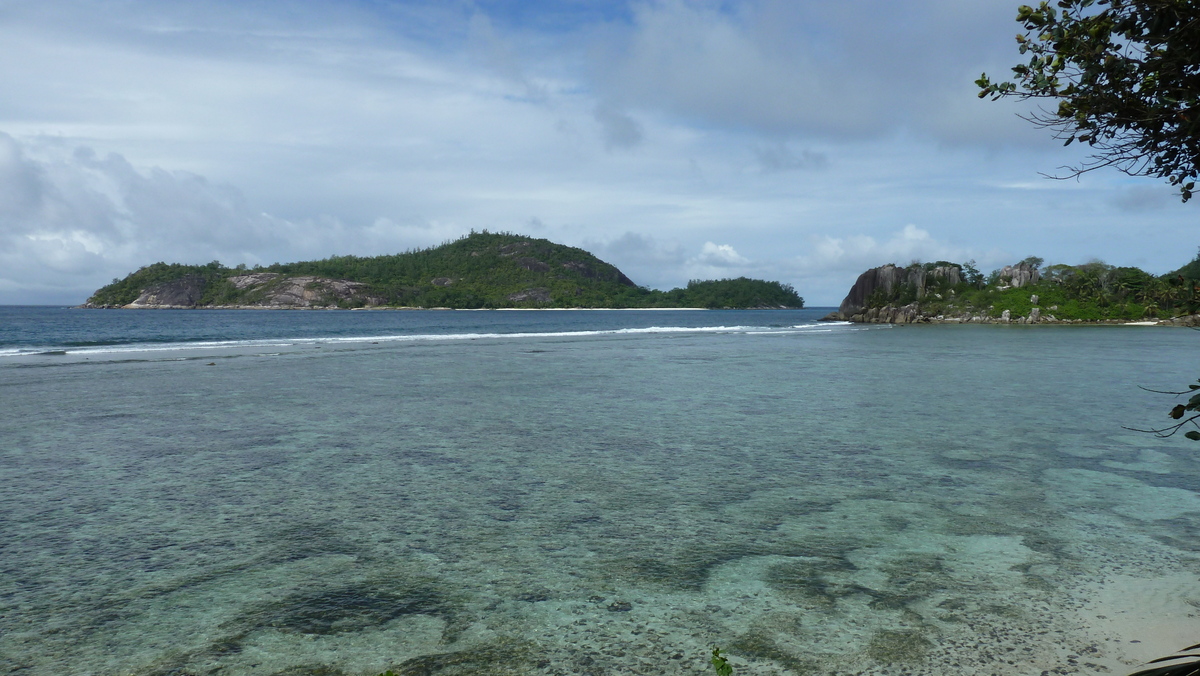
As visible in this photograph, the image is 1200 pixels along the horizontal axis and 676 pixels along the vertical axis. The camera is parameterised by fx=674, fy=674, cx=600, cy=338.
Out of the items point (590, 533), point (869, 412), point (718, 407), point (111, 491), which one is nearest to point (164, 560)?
point (111, 491)

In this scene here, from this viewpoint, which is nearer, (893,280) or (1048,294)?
(1048,294)

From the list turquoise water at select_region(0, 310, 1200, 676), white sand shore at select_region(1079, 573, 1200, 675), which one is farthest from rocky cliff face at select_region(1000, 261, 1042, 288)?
white sand shore at select_region(1079, 573, 1200, 675)

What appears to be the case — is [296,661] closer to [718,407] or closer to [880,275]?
[718,407]

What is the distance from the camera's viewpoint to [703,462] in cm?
1033

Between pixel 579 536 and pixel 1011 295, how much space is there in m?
121

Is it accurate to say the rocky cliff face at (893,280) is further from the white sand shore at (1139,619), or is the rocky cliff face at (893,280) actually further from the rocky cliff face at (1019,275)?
the white sand shore at (1139,619)

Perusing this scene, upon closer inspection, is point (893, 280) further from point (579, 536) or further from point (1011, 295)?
point (579, 536)

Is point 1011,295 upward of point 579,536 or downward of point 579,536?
upward

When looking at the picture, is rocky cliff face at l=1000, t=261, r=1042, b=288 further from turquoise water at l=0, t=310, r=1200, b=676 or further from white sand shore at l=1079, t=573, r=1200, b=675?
white sand shore at l=1079, t=573, r=1200, b=675

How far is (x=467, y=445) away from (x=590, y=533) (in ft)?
17.5

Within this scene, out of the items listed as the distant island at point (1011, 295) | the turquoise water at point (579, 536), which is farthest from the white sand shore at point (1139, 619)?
the distant island at point (1011, 295)

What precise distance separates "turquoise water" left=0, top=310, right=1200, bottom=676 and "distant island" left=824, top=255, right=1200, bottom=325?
9915cm

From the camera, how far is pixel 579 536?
6895mm

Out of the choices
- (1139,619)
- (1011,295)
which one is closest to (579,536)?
(1139,619)
